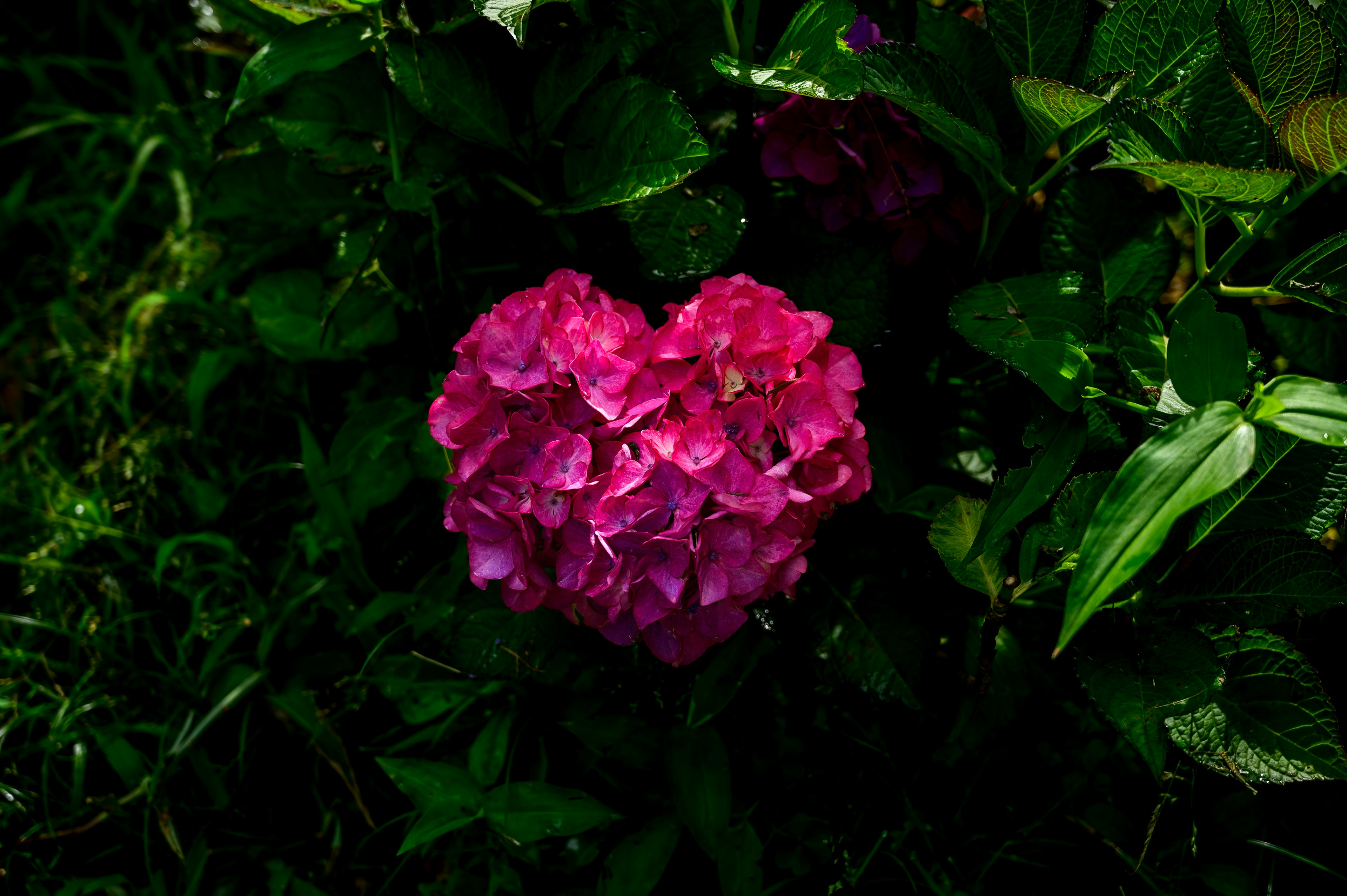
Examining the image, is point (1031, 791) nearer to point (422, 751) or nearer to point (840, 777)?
point (840, 777)

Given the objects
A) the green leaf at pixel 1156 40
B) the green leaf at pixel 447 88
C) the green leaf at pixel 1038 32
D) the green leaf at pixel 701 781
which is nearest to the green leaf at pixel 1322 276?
the green leaf at pixel 1156 40

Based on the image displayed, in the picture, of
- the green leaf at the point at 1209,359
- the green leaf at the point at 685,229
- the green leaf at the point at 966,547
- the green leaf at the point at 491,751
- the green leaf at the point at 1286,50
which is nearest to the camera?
the green leaf at the point at 1209,359

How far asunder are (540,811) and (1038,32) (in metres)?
1.29

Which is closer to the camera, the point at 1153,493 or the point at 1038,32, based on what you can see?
the point at 1153,493

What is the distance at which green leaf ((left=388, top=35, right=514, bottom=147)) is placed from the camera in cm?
129

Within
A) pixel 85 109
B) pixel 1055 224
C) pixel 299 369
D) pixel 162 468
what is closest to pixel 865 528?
pixel 1055 224

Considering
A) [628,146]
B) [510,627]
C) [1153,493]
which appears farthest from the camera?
[510,627]

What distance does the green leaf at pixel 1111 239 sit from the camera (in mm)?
1276

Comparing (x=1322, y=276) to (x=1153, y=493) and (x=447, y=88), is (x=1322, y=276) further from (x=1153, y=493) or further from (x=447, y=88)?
(x=447, y=88)

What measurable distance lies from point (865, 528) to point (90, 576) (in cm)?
159

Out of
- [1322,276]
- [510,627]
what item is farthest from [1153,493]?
[510,627]

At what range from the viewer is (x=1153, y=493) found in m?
0.77

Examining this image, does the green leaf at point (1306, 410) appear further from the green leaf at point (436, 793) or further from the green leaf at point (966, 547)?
the green leaf at point (436, 793)

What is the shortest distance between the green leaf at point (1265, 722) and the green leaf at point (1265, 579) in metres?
0.05
